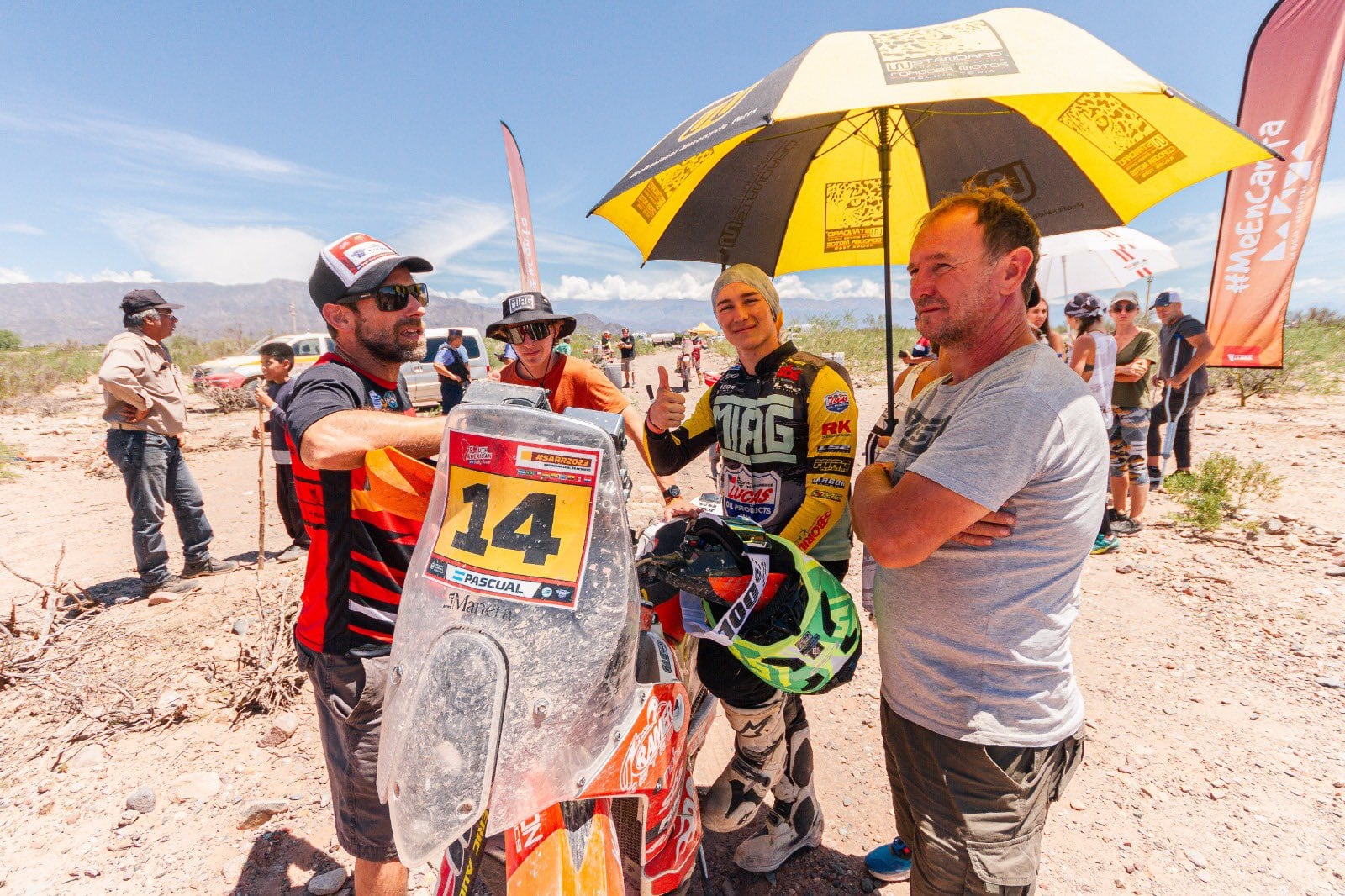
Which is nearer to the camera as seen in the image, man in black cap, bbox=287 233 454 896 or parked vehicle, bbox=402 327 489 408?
man in black cap, bbox=287 233 454 896

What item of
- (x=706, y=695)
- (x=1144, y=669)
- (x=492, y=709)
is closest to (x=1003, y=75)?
(x=492, y=709)

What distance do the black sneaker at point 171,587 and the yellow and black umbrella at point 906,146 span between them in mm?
4685

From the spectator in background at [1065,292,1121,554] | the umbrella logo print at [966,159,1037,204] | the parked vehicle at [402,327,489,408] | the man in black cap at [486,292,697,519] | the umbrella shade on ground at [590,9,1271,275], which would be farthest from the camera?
the parked vehicle at [402,327,489,408]

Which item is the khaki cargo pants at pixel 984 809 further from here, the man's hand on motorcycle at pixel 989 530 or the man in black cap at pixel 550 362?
the man in black cap at pixel 550 362

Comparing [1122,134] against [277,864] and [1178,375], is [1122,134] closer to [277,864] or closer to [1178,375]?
[277,864]

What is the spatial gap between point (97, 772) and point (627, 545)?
3.40 metres

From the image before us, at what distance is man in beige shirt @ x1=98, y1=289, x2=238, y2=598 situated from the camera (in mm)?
4547

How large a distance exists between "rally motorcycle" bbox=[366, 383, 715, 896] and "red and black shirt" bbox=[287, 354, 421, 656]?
57cm

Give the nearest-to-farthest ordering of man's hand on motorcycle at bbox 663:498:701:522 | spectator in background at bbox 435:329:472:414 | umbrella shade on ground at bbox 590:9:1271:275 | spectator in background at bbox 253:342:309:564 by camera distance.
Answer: umbrella shade on ground at bbox 590:9:1271:275, man's hand on motorcycle at bbox 663:498:701:522, spectator in background at bbox 253:342:309:564, spectator in background at bbox 435:329:472:414

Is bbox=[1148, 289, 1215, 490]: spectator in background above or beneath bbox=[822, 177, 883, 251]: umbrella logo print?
beneath

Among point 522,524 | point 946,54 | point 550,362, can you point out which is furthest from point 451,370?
point 522,524

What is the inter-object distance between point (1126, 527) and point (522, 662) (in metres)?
6.18

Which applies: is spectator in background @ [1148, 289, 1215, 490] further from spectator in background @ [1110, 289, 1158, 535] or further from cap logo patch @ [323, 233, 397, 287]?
cap logo patch @ [323, 233, 397, 287]

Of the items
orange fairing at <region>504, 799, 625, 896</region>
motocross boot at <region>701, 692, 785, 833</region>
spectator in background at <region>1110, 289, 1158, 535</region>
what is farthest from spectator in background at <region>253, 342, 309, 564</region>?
spectator in background at <region>1110, 289, 1158, 535</region>
